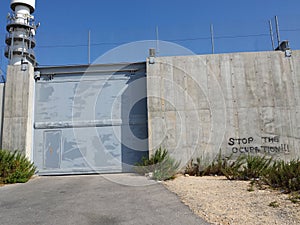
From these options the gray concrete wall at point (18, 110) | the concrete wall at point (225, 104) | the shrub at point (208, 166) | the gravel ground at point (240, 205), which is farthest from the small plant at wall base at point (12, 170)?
the shrub at point (208, 166)

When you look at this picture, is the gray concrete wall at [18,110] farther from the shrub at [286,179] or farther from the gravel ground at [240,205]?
the shrub at [286,179]

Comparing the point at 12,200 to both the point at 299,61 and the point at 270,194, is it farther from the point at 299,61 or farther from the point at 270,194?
the point at 299,61

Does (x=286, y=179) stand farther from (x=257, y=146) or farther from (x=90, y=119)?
(x=90, y=119)

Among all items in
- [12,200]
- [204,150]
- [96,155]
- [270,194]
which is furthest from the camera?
[96,155]

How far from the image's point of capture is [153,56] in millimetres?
10500

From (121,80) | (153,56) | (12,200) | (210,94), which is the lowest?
(12,200)

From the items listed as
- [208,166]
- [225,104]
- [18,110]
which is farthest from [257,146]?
[18,110]

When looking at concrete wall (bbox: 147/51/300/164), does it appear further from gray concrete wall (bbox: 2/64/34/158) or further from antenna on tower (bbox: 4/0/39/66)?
antenna on tower (bbox: 4/0/39/66)

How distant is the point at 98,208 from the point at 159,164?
15.2ft

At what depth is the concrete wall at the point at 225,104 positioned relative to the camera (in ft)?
31.7

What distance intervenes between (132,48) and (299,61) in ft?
21.5

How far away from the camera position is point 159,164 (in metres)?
8.94

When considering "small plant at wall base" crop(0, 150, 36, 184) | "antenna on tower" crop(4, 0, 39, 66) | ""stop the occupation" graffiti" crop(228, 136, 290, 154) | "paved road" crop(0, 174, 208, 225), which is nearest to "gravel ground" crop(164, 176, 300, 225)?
"paved road" crop(0, 174, 208, 225)

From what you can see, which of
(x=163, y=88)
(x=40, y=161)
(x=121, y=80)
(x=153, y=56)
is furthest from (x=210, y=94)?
(x=40, y=161)
